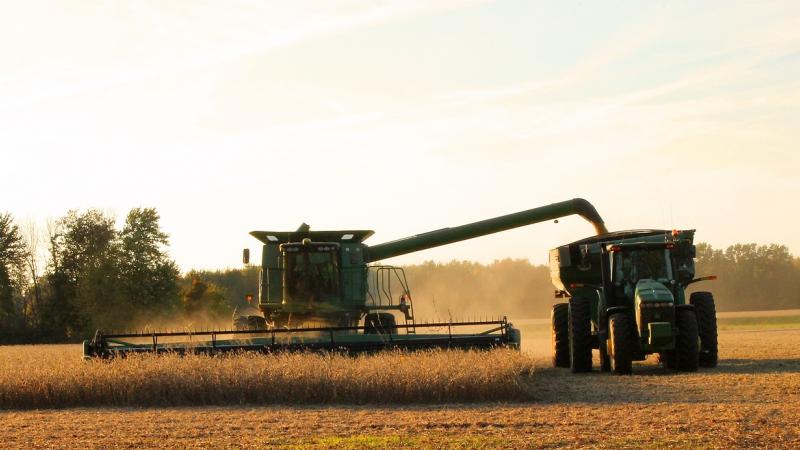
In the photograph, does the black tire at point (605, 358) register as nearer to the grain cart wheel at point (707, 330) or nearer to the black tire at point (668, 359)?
the black tire at point (668, 359)

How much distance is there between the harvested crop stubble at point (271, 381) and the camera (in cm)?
1358

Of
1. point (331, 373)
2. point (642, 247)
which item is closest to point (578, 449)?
→ point (331, 373)

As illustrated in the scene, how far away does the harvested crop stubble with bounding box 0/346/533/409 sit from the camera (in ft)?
44.5

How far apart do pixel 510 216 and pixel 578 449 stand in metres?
13.6

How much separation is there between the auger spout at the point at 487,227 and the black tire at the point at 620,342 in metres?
6.21

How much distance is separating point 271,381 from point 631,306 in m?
5.79

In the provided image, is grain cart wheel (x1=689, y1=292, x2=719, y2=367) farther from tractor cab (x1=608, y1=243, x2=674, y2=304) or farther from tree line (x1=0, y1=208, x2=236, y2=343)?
tree line (x1=0, y1=208, x2=236, y2=343)

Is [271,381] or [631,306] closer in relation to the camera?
[271,381]

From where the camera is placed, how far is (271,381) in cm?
1406

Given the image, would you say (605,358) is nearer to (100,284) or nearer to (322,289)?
(322,289)

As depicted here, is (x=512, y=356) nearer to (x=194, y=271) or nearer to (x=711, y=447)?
(x=711, y=447)

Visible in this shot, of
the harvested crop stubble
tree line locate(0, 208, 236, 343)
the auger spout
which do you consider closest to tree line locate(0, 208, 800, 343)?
tree line locate(0, 208, 236, 343)

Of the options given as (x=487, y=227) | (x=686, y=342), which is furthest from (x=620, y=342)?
(x=487, y=227)

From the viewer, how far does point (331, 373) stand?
45.9 ft
